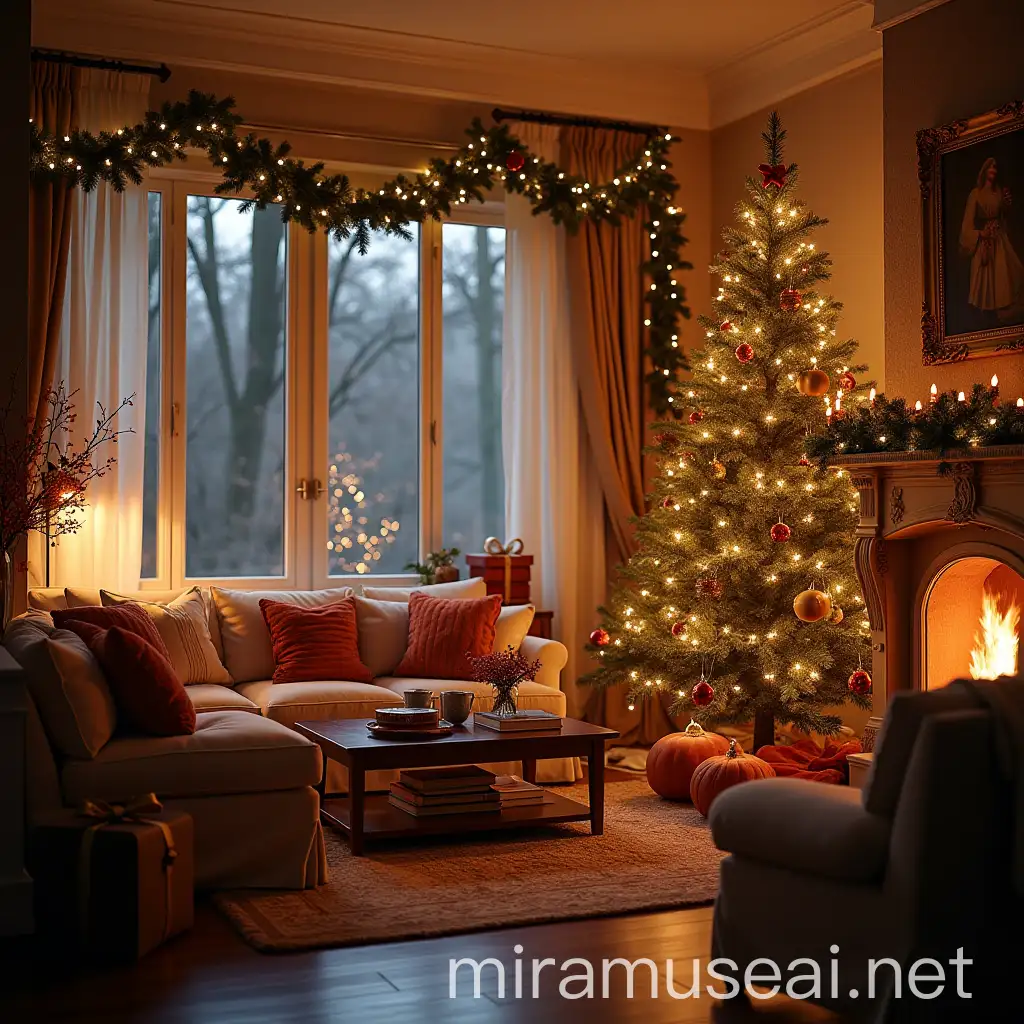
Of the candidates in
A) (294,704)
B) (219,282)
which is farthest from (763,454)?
(219,282)

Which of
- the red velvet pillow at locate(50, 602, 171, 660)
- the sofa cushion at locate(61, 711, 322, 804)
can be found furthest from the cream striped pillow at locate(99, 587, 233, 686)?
the sofa cushion at locate(61, 711, 322, 804)

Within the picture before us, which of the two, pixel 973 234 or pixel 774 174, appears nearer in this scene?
pixel 973 234

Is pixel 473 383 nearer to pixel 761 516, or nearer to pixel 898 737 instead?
pixel 761 516

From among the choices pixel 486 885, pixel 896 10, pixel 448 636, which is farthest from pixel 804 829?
pixel 896 10

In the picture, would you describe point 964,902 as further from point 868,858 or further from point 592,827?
point 592,827

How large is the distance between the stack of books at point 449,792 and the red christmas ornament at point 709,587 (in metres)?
1.47

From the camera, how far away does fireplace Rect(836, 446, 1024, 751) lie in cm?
493

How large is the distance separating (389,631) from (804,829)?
140 inches

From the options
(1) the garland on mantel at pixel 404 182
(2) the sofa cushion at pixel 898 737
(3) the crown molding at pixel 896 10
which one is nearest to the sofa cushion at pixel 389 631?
(1) the garland on mantel at pixel 404 182

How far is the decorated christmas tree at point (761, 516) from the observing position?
5.84 m

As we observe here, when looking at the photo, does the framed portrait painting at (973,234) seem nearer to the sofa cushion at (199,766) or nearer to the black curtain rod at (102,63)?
the sofa cushion at (199,766)

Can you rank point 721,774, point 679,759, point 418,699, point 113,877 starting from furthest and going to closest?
point 679,759 → point 721,774 → point 418,699 → point 113,877

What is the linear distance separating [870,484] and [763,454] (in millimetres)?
→ 1010

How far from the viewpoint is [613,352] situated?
7324 millimetres
